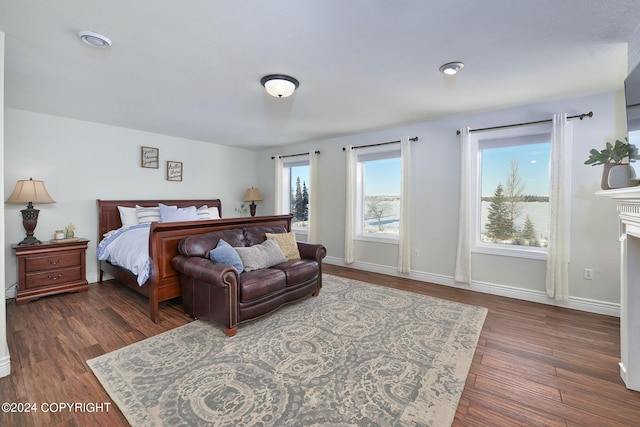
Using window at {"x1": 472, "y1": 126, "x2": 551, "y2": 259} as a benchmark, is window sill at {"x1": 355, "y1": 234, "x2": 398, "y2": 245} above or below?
below

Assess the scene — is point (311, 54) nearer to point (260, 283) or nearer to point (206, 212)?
point (260, 283)

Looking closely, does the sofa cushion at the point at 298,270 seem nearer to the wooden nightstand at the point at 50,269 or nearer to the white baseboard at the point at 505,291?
the white baseboard at the point at 505,291

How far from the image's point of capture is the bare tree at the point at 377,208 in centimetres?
485

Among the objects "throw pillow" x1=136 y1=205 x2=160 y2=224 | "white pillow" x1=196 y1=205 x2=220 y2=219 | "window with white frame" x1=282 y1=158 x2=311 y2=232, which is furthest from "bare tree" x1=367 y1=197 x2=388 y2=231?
"throw pillow" x1=136 y1=205 x2=160 y2=224

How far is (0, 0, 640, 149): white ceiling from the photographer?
1.72 m

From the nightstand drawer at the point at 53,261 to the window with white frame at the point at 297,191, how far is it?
11.8ft

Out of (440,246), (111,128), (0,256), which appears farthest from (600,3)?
(111,128)

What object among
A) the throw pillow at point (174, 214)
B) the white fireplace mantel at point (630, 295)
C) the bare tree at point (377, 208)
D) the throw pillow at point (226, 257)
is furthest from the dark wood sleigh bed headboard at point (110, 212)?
the white fireplace mantel at point (630, 295)

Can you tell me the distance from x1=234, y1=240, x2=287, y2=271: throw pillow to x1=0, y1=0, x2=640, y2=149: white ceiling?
176cm

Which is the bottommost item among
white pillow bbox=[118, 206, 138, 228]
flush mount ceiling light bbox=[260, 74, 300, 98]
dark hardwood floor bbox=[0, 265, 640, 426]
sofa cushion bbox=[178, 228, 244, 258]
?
dark hardwood floor bbox=[0, 265, 640, 426]

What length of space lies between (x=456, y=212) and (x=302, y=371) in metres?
3.11

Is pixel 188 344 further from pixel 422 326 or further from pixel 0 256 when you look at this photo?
pixel 422 326

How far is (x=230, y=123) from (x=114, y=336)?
311 cm

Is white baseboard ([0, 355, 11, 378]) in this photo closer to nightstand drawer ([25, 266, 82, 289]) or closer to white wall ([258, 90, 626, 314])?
nightstand drawer ([25, 266, 82, 289])
